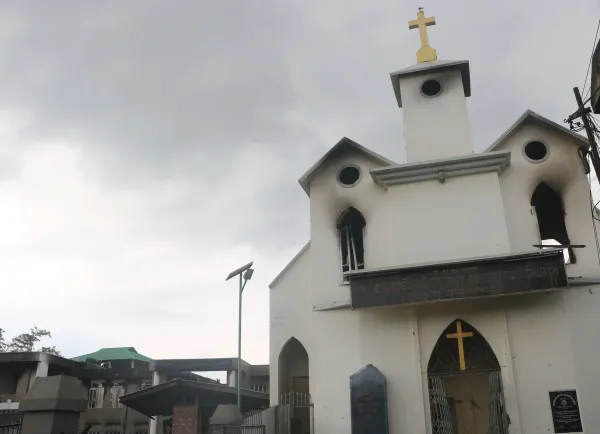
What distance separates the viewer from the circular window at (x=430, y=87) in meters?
17.4

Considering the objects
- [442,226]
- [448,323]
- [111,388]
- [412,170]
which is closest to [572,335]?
[448,323]

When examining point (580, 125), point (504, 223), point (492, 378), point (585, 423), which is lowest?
point (585, 423)

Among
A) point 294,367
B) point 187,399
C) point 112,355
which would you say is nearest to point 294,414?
point 294,367

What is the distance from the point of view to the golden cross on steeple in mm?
17938

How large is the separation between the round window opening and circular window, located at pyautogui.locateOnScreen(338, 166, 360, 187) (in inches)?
126

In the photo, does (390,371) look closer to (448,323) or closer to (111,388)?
(448,323)

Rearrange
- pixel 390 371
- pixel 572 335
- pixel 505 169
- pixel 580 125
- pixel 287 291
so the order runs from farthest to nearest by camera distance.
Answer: pixel 287 291 < pixel 505 169 < pixel 390 371 < pixel 572 335 < pixel 580 125

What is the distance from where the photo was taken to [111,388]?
31172 millimetres

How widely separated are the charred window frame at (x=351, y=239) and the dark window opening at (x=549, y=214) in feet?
15.7

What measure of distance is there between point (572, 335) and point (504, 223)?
123 inches

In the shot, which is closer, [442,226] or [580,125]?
[580,125]

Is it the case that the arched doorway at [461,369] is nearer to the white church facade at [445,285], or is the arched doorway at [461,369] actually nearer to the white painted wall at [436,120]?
the white church facade at [445,285]

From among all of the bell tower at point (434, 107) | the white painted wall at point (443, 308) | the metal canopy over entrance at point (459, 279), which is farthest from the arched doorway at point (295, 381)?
the bell tower at point (434, 107)

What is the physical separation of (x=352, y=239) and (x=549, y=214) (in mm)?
5543
